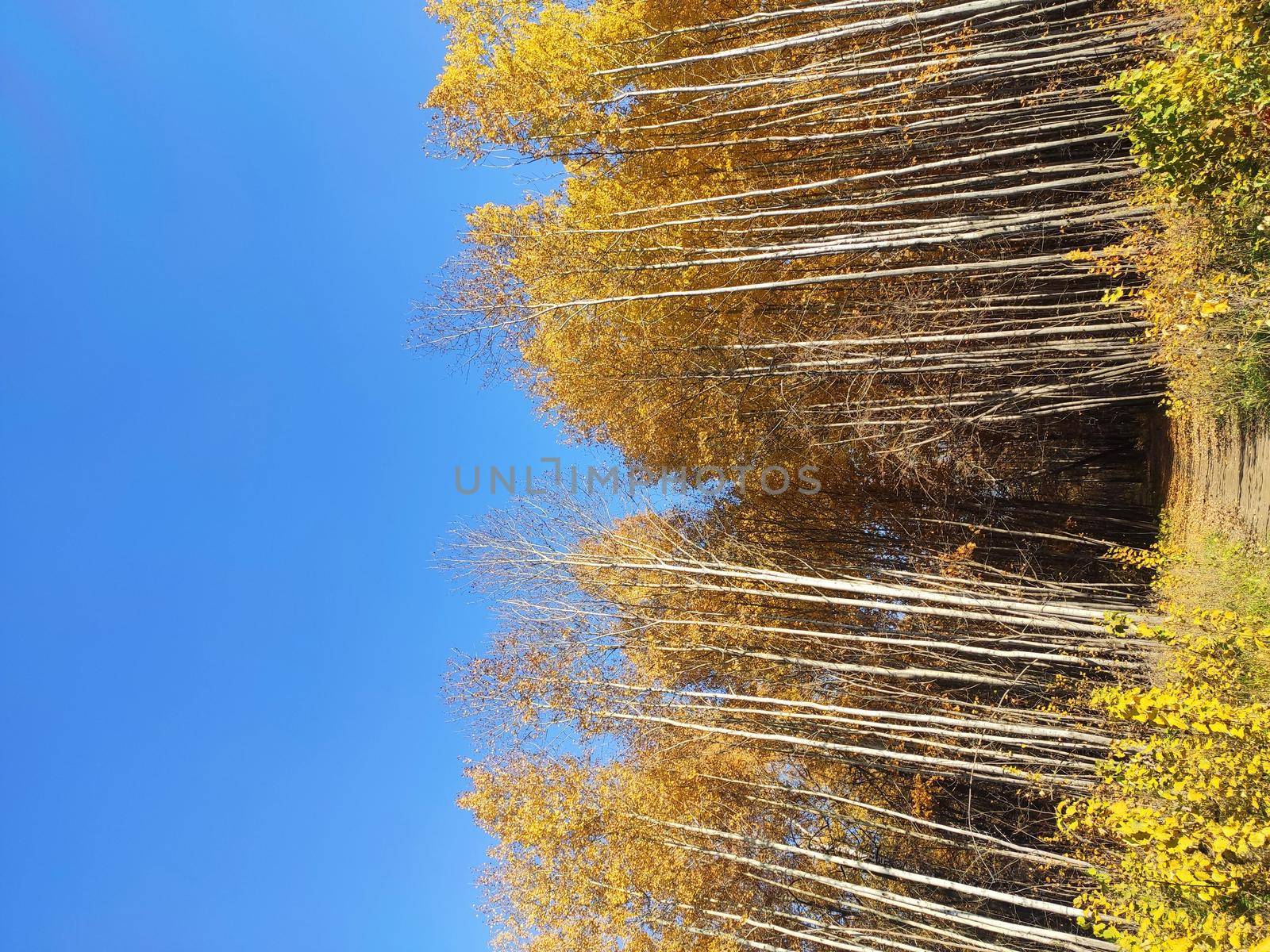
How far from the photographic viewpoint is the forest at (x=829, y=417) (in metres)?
8.37

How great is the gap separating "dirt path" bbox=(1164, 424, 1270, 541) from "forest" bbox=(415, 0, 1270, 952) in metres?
0.16

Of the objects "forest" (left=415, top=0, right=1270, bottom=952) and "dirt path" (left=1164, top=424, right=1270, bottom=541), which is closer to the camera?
"dirt path" (left=1164, top=424, right=1270, bottom=541)

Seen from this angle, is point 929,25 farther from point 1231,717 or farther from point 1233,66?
point 1231,717

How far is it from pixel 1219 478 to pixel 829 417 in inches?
200

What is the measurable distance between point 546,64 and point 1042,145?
632cm

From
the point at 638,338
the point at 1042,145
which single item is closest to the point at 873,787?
the point at 638,338

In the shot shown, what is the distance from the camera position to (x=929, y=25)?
909 cm

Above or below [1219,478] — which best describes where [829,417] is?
above

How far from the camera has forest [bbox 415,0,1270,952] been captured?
8.37m

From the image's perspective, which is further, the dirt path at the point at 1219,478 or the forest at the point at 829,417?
the forest at the point at 829,417

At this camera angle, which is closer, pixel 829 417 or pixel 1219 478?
pixel 1219 478

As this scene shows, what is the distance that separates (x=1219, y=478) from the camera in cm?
831

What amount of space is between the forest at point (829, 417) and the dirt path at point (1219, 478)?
162mm

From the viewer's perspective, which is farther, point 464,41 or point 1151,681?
point 464,41
